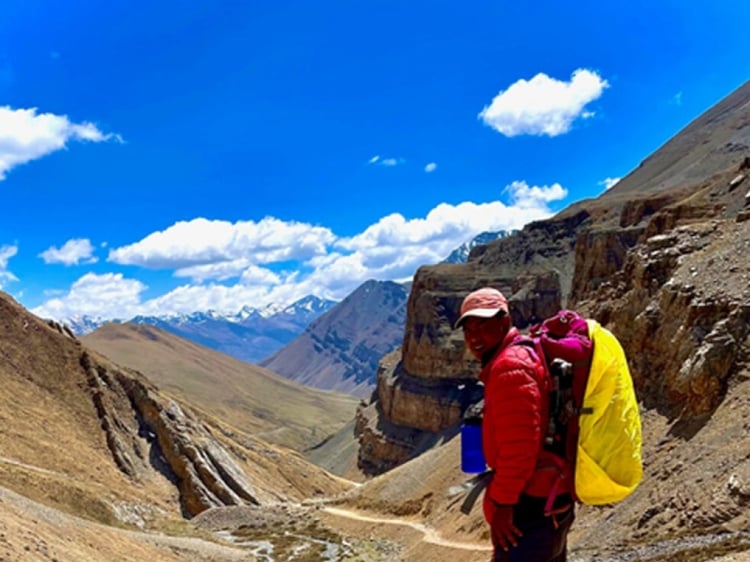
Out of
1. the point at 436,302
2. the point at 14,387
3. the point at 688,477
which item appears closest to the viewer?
the point at 688,477

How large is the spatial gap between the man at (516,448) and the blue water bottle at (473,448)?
55cm

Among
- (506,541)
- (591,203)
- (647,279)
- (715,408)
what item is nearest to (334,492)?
(647,279)

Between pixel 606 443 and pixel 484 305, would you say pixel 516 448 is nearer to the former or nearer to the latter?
pixel 606 443

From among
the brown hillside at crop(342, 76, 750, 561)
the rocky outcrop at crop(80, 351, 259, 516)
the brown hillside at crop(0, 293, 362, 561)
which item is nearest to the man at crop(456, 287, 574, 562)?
the brown hillside at crop(342, 76, 750, 561)

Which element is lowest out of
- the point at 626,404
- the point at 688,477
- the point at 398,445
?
the point at 398,445

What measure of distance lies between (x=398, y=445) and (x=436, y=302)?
93.8 feet

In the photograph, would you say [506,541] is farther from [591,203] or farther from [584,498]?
[591,203]

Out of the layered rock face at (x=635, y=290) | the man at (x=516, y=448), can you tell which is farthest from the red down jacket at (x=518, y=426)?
the layered rock face at (x=635, y=290)

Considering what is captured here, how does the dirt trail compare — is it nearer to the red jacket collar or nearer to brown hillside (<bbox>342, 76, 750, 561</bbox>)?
brown hillside (<bbox>342, 76, 750, 561</bbox>)

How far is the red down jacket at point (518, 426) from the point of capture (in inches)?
240

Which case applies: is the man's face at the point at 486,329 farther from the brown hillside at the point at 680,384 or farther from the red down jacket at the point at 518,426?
the brown hillside at the point at 680,384

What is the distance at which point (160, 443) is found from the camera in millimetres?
62094

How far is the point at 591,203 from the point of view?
155m

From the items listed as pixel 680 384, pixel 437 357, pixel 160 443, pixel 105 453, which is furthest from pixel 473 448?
pixel 437 357
